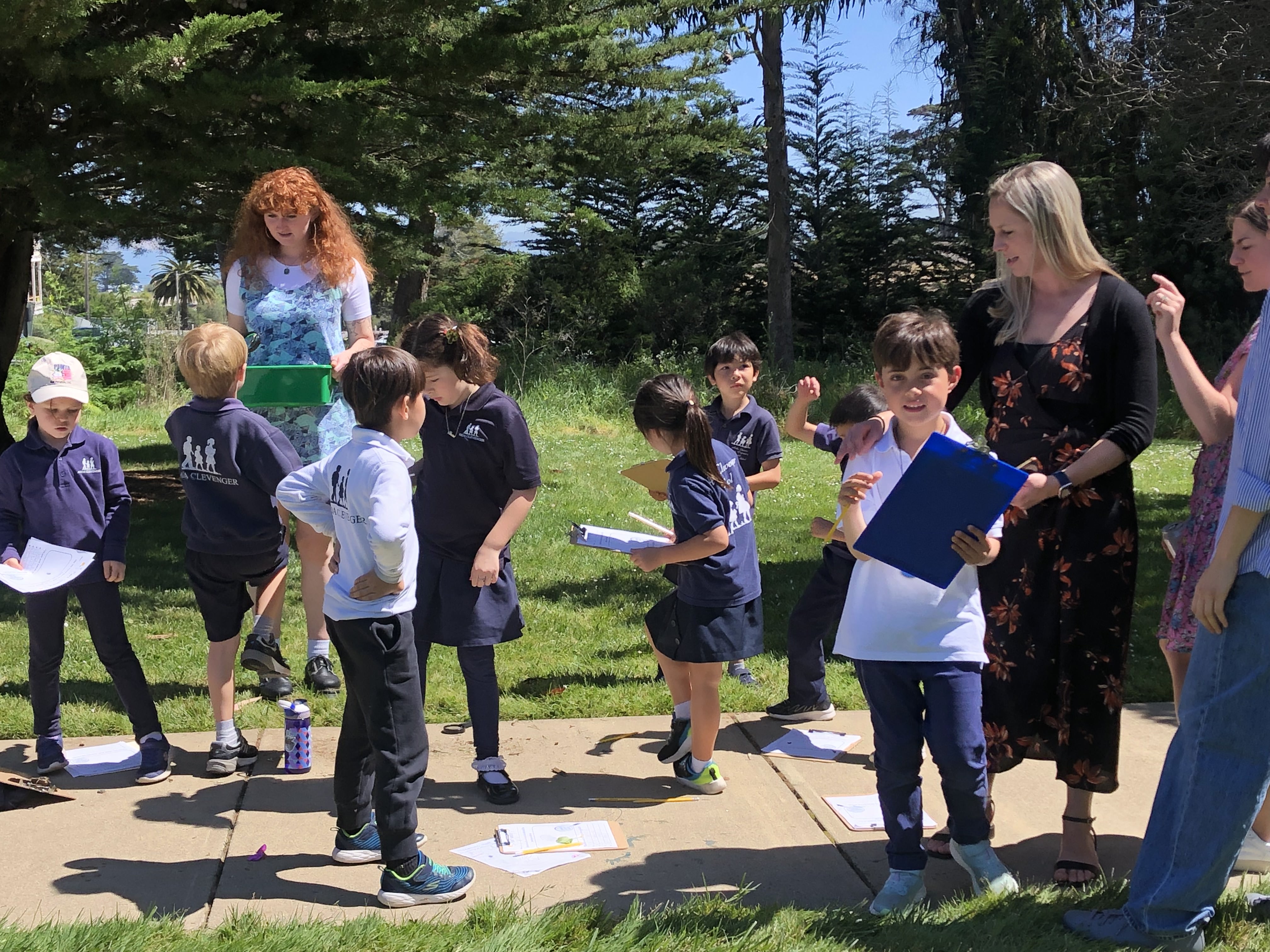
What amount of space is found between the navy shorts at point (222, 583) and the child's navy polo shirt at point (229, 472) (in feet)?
0.12

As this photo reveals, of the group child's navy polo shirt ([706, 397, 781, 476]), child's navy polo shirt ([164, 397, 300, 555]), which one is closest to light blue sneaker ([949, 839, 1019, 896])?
child's navy polo shirt ([706, 397, 781, 476])

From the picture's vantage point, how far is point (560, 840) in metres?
3.79

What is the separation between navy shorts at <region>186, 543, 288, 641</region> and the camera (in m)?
4.51

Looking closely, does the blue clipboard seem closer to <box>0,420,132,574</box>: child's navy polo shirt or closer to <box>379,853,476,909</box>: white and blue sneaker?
<box>379,853,476,909</box>: white and blue sneaker

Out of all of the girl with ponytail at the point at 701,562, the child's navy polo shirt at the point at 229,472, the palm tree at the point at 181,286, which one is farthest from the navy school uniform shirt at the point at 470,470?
the palm tree at the point at 181,286

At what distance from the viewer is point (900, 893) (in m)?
3.21

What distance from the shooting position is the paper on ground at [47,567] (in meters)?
4.06

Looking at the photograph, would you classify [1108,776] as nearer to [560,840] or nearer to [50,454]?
[560,840]

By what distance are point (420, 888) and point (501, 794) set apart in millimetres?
841

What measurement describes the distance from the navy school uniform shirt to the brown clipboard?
0.38 metres

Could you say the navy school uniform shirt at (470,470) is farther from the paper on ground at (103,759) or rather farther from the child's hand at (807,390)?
the paper on ground at (103,759)

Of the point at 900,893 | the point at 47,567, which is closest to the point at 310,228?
the point at 47,567

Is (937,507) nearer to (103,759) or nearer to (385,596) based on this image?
(385,596)

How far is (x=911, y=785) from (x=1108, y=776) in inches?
25.8
